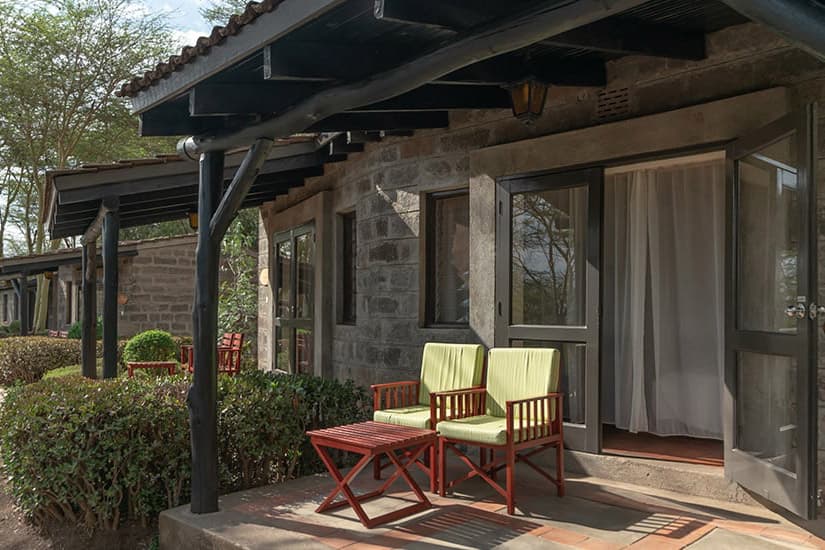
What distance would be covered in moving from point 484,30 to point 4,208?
2837cm

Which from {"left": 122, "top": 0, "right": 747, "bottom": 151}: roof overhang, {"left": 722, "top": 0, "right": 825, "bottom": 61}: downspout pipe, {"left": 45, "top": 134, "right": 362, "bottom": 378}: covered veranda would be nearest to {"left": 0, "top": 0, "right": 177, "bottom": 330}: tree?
{"left": 45, "top": 134, "right": 362, "bottom": 378}: covered veranda

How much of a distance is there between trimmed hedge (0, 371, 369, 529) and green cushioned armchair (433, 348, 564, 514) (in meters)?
1.11

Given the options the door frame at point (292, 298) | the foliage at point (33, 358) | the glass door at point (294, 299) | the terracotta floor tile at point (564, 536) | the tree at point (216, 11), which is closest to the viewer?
the terracotta floor tile at point (564, 536)

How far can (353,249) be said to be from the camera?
7.62m

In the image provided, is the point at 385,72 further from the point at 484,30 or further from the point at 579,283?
the point at 579,283

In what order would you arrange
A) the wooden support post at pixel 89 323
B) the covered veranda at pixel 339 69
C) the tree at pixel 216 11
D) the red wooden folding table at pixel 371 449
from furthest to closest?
the tree at pixel 216 11
the wooden support post at pixel 89 323
the red wooden folding table at pixel 371 449
the covered veranda at pixel 339 69

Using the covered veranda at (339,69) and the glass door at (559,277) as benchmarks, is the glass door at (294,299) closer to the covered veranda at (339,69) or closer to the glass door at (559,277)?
the glass door at (559,277)

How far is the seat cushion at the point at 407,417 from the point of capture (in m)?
4.38

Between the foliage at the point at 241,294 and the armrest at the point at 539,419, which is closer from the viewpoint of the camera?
the armrest at the point at 539,419

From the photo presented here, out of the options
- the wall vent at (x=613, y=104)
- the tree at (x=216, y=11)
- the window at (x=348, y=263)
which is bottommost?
the window at (x=348, y=263)

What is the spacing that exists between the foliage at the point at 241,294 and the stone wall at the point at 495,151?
19.0 feet

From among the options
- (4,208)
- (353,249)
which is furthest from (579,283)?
(4,208)

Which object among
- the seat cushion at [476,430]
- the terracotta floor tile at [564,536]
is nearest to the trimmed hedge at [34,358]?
the seat cushion at [476,430]

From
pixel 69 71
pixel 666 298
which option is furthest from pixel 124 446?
pixel 69 71
